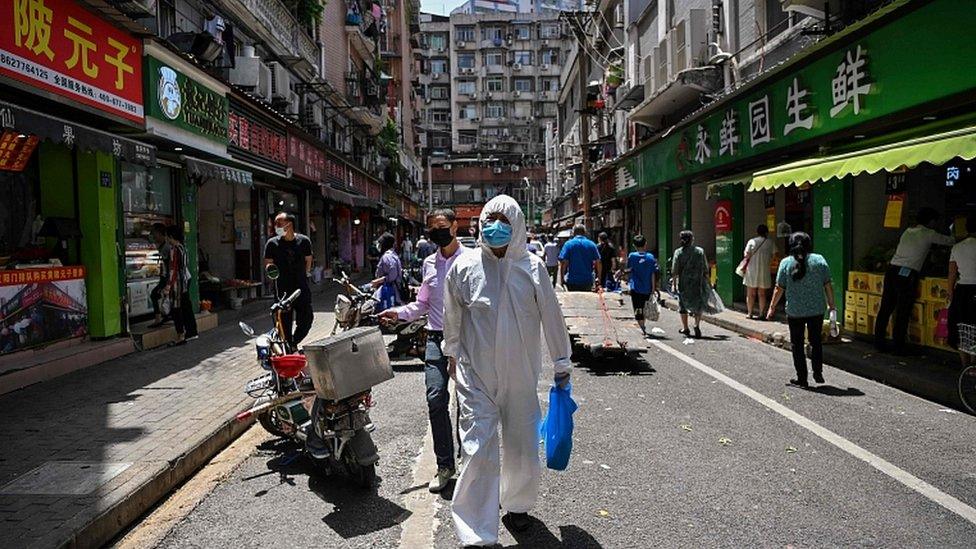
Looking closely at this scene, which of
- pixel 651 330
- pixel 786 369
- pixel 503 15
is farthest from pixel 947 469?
pixel 503 15

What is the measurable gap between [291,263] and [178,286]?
330cm

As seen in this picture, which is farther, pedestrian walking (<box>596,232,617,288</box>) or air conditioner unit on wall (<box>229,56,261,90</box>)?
pedestrian walking (<box>596,232,617,288</box>)

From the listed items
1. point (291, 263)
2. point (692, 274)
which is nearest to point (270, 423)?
point (291, 263)

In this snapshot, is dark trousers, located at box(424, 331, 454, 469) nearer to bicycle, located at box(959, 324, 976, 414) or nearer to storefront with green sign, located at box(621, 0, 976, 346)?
bicycle, located at box(959, 324, 976, 414)

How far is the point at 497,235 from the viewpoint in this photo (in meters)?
4.02

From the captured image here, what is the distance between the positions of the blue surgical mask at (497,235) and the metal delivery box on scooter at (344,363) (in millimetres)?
1306

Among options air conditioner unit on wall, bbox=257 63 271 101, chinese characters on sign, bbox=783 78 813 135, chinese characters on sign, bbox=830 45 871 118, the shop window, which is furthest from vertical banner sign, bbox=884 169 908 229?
air conditioner unit on wall, bbox=257 63 271 101

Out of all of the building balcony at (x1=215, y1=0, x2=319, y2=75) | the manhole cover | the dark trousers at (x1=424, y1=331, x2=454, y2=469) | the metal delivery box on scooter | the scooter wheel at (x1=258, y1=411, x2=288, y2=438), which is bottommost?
the manhole cover

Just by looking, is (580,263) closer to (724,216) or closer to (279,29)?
(724,216)

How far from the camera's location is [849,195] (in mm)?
11438

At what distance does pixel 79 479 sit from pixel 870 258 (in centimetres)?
1095

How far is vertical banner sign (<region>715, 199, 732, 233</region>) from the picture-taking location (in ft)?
54.0

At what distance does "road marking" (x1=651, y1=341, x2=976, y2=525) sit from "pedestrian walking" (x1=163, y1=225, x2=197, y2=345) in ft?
25.2

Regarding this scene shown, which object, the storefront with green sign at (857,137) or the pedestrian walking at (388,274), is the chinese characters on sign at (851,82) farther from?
the pedestrian walking at (388,274)
